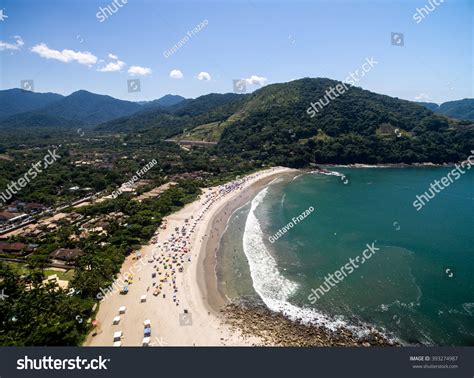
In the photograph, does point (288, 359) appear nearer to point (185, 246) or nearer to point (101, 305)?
point (101, 305)

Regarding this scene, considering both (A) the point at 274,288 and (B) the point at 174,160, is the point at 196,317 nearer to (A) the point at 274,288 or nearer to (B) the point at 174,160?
(A) the point at 274,288

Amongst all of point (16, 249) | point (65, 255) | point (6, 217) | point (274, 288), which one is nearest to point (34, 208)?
point (6, 217)

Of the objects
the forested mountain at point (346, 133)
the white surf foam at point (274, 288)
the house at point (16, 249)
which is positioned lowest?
the white surf foam at point (274, 288)

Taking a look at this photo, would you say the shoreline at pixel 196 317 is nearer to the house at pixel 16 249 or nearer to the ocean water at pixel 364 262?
the ocean water at pixel 364 262

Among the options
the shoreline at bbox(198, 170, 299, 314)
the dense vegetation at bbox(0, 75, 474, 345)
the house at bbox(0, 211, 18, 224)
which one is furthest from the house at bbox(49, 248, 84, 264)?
the house at bbox(0, 211, 18, 224)

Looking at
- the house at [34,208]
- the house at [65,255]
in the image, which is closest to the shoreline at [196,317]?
the house at [65,255]

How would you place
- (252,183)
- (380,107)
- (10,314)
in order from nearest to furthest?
(10,314)
(252,183)
(380,107)

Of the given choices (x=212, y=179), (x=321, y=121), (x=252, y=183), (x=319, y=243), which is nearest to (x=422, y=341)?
(x=319, y=243)
